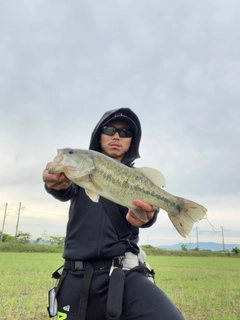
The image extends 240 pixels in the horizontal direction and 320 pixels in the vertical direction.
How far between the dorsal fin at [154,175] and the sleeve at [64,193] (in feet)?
2.54

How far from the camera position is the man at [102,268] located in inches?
111

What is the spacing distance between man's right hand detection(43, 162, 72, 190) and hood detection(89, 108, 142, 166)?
1.16 metres

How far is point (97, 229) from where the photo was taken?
313cm

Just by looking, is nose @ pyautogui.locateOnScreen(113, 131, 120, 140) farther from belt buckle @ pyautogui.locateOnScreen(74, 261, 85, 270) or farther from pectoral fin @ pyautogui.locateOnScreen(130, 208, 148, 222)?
belt buckle @ pyautogui.locateOnScreen(74, 261, 85, 270)

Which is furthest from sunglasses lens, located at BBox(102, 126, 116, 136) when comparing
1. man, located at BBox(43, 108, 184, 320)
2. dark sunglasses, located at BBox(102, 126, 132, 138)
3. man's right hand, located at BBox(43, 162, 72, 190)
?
man's right hand, located at BBox(43, 162, 72, 190)

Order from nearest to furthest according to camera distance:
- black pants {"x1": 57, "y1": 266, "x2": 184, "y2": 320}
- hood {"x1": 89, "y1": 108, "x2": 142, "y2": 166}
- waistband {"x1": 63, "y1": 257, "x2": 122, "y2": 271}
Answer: black pants {"x1": 57, "y1": 266, "x2": 184, "y2": 320} → waistband {"x1": 63, "y1": 257, "x2": 122, "y2": 271} → hood {"x1": 89, "y1": 108, "x2": 142, "y2": 166}

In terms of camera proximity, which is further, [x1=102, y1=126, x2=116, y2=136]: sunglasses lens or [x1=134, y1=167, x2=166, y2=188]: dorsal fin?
[x1=102, y1=126, x2=116, y2=136]: sunglasses lens

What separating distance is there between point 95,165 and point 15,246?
4186cm

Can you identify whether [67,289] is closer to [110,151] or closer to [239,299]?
[110,151]

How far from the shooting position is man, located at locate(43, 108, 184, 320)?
2.82 meters

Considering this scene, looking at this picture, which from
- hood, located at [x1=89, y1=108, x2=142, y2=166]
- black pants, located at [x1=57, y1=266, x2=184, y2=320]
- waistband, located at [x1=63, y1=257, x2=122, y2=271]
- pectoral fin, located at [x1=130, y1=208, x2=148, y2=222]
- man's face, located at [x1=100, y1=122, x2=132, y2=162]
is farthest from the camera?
hood, located at [x1=89, y1=108, x2=142, y2=166]

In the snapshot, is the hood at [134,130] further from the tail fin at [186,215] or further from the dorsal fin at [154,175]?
the tail fin at [186,215]

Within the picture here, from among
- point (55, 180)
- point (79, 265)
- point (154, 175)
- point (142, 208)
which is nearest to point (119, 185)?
point (142, 208)

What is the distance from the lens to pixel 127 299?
2.93 m
